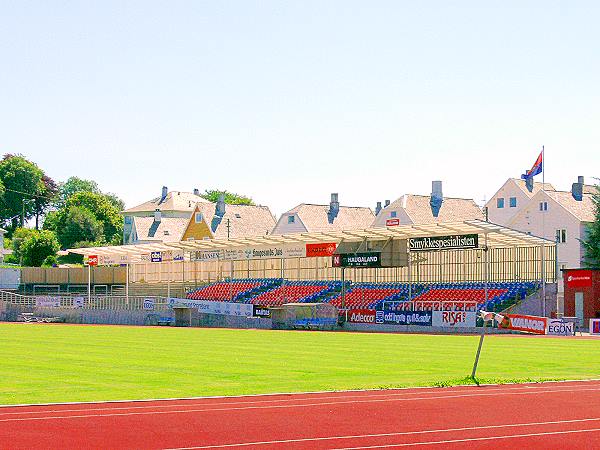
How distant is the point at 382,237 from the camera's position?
219 feet

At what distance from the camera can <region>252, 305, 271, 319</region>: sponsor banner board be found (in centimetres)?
6724

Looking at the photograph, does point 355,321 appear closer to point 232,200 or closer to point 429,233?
point 429,233

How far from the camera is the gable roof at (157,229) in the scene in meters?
141

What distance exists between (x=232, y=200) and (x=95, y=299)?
105446mm

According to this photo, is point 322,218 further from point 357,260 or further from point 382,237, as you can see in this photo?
point 382,237

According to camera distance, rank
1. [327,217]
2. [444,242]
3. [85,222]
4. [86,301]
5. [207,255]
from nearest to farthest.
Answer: [444,242] < [86,301] < [207,255] < [327,217] < [85,222]

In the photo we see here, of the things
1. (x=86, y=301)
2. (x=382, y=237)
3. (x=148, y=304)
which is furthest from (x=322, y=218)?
(x=382, y=237)

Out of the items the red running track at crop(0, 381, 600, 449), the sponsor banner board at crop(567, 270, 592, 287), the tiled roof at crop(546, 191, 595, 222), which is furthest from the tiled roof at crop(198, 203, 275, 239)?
the red running track at crop(0, 381, 600, 449)

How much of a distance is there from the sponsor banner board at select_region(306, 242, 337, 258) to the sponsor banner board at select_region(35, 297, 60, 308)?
2128cm

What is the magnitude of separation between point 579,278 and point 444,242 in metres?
9.01

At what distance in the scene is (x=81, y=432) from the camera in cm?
1420

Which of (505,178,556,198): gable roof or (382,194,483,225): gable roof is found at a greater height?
(505,178,556,198): gable roof

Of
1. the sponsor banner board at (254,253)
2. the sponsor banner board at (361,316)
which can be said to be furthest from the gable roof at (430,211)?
the sponsor banner board at (361,316)

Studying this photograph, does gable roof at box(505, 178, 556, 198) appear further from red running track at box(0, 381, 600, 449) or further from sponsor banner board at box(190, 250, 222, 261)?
red running track at box(0, 381, 600, 449)
